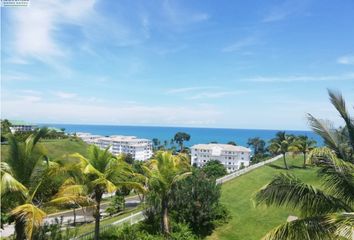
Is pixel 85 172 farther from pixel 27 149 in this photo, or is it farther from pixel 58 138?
pixel 58 138

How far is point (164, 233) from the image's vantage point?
1897cm

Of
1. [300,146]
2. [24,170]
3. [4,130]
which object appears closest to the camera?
[24,170]

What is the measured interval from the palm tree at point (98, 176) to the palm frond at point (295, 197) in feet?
21.8

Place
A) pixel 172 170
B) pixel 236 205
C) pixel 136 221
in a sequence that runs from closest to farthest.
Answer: pixel 172 170, pixel 136 221, pixel 236 205

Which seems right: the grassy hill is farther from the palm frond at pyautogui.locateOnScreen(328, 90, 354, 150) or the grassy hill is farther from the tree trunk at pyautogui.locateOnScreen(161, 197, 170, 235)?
the palm frond at pyautogui.locateOnScreen(328, 90, 354, 150)

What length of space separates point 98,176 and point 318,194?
8669mm

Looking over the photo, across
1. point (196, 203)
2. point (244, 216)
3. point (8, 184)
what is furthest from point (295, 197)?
point (244, 216)

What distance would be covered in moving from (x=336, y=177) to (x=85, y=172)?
8.93 meters

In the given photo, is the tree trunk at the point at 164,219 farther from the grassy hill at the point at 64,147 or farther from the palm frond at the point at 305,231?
the grassy hill at the point at 64,147

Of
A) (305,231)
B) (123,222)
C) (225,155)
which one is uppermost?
(305,231)

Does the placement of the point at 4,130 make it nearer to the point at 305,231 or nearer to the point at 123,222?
the point at 123,222

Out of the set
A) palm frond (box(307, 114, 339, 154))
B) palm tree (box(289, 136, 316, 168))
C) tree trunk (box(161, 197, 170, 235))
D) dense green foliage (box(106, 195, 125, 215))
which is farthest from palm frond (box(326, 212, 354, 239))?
palm tree (box(289, 136, 316, 168))

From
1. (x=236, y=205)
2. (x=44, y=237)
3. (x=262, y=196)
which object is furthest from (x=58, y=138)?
(x=262, y=196)

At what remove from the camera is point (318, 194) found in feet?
32.8
